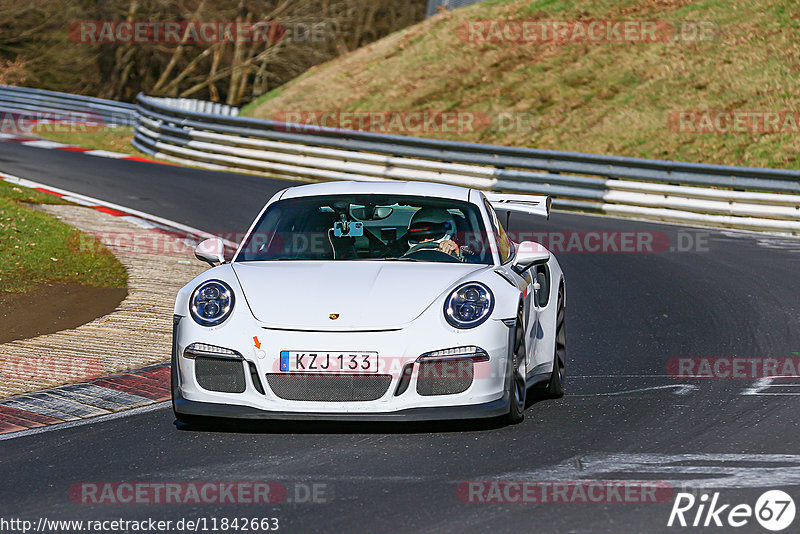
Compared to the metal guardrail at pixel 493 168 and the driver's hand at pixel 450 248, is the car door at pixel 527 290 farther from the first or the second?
the metal guardrail at pixel 493 168

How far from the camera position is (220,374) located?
20.9ft

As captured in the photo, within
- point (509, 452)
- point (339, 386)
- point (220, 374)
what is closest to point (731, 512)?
point (509, 452)

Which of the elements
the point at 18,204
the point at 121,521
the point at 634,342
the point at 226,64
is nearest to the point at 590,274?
the point at 634,342

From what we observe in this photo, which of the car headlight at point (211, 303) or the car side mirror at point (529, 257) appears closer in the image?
the car headlight at point (211, 303)

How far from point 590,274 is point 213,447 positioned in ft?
25.2

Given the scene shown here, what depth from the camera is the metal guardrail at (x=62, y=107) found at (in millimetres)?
31906

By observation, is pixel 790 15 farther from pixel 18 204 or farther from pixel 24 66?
pixel 24 66

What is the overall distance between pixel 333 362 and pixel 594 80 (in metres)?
25.0

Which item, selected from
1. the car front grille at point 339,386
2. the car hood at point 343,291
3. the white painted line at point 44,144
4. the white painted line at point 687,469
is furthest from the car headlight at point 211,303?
the white painted line at point 44,144

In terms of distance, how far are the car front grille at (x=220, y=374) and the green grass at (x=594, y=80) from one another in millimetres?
18723

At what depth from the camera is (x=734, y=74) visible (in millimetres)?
28016

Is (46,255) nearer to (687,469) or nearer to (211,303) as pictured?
(211,303)

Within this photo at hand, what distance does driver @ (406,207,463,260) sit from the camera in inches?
294

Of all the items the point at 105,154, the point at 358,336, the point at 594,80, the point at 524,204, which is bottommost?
the point at 105,154
